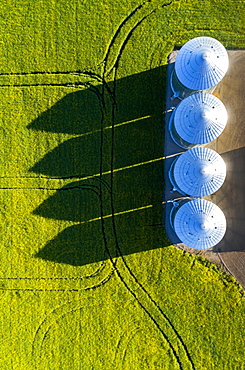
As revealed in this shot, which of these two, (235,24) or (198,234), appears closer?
(198,234)

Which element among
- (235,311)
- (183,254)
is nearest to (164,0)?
(183,254)

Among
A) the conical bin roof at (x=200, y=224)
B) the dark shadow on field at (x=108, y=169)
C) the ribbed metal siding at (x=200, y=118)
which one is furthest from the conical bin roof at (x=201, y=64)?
the conical bin roof at (x=200, y=224)

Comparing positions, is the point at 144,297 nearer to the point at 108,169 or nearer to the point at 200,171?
the point at 108,169

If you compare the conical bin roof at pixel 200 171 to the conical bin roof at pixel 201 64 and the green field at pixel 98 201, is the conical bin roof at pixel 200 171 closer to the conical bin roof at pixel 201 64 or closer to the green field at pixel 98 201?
the green field at pixel 98 201

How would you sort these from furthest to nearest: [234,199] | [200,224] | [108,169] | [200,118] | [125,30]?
1. [108,169]
2. [125,30]
3. [234,199]
4. [200,224]
5. [200,118]

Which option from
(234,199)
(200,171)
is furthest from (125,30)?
(234,199)

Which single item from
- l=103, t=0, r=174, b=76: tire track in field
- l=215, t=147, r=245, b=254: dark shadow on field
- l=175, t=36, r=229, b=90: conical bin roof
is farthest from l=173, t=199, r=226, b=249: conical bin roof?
l=103, t=0, r=174, b=76: tire track in field

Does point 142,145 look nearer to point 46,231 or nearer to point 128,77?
point 128,77
